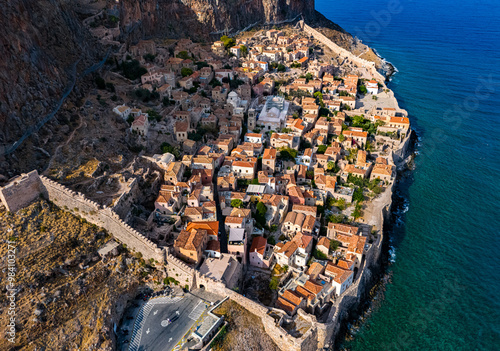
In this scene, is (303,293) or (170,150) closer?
(303,293)

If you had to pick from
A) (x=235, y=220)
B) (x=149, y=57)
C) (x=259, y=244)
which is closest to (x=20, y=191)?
(x=235, y=220)

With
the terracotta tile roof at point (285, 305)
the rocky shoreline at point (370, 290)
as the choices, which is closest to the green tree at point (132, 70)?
the rocky shoreline at point (370, 290)

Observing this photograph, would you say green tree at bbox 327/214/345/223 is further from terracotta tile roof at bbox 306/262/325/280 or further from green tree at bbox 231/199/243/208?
green tree at bbox 231/199/243/208

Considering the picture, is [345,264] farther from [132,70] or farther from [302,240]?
[132,70]

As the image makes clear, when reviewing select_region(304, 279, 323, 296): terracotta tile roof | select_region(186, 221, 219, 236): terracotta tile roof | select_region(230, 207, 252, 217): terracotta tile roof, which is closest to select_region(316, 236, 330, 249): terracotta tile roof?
select_region(304, 279, 323, 296): terracotta tile roof

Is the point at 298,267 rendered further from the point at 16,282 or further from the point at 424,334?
the point at 16,282
